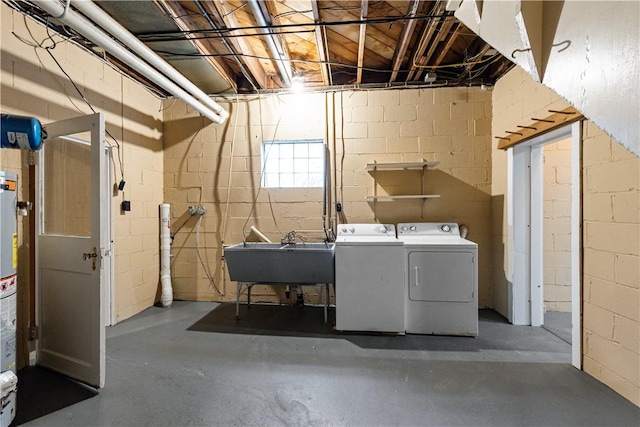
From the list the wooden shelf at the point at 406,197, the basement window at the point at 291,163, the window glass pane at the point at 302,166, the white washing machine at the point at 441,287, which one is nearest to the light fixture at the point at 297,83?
the basement window at the point at 291,163

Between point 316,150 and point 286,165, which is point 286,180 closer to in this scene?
point 286,165

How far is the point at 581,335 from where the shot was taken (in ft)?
6.68

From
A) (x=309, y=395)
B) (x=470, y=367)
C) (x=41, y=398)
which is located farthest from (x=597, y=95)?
(x=41, y=398)

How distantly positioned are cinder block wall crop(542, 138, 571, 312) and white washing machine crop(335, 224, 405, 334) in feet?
6.32

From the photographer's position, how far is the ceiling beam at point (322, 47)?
85.4 inches

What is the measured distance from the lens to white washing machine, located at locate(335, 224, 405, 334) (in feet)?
8.61

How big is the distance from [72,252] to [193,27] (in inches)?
81.7

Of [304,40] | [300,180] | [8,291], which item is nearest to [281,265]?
[300,180]

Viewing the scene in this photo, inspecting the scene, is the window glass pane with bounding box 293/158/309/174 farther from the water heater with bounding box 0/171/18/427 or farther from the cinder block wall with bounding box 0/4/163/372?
the water heater with bounding box 0/171/18/427

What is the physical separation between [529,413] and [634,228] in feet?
4.22

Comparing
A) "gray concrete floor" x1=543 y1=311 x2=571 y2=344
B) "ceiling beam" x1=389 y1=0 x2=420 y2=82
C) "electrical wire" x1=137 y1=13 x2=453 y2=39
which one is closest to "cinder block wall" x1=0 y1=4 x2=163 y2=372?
"electrical wire" x1=137 y1=13 x2=453 y2=39

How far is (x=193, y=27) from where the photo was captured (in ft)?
7.99

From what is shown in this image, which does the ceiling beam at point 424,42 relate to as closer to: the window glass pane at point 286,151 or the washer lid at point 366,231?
the window glass pane at point 286,151

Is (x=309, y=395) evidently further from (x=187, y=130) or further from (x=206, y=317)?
(x=187, y=130)
